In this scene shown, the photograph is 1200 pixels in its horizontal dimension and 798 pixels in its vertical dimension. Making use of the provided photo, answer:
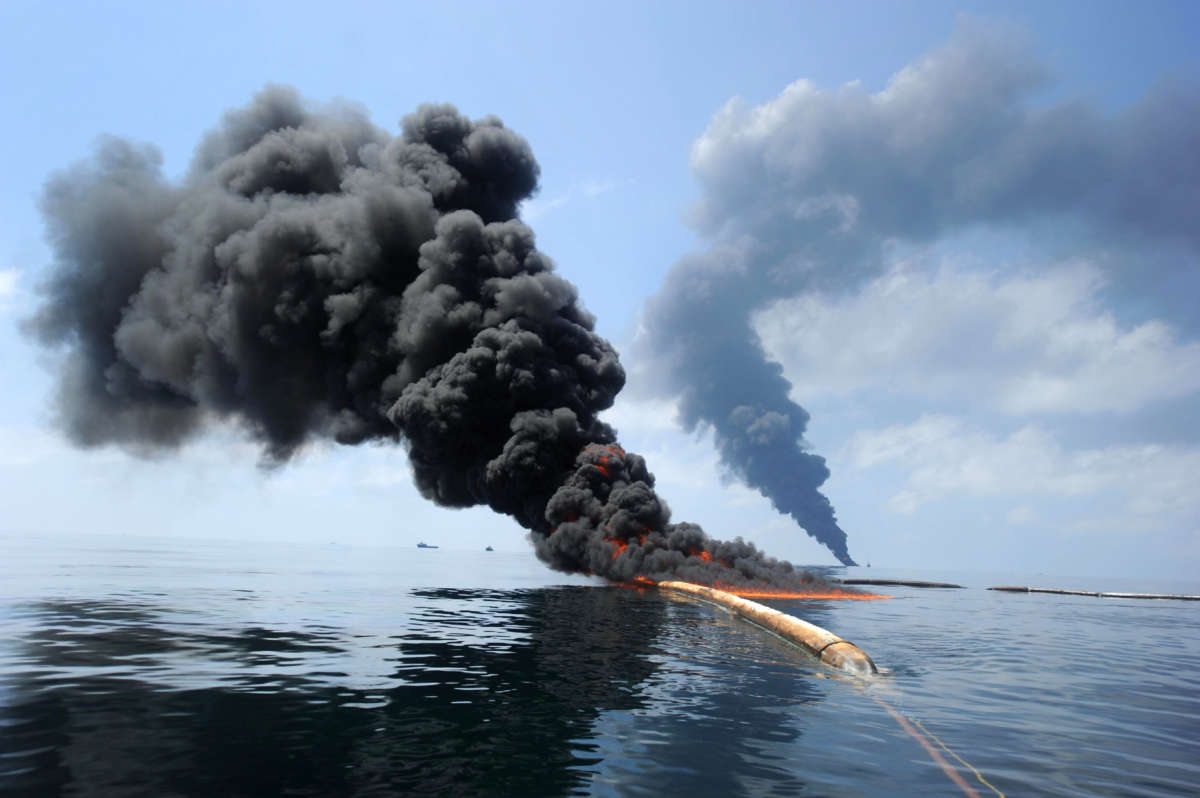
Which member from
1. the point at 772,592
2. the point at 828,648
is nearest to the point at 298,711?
the point at 828,648

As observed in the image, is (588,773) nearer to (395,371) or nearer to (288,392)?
(395,371)

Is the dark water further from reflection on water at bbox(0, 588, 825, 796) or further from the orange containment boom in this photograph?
the orange containment boom

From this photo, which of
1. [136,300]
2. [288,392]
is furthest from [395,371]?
[136,300]

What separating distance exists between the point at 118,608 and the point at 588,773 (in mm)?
26038

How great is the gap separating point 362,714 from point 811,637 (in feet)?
44.3

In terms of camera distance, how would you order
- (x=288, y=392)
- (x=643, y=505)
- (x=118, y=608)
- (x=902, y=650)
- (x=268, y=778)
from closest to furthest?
(x=268, y=778) → (x=902, y=650) → (x=118, y=608) → (x=643, y=505) → (x=288, y=392)

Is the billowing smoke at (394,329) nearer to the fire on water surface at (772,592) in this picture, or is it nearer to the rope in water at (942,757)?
the fire on water surface at (772,592)

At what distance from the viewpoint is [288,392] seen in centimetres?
6688

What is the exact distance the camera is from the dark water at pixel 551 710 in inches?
349

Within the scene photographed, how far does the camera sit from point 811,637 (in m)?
20.7

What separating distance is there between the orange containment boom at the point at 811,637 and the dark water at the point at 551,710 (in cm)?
58

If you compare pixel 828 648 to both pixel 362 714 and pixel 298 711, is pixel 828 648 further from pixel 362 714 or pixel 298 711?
pixel 298 711

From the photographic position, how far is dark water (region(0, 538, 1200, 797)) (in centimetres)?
887

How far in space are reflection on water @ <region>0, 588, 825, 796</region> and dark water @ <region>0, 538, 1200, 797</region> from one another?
49 mm
